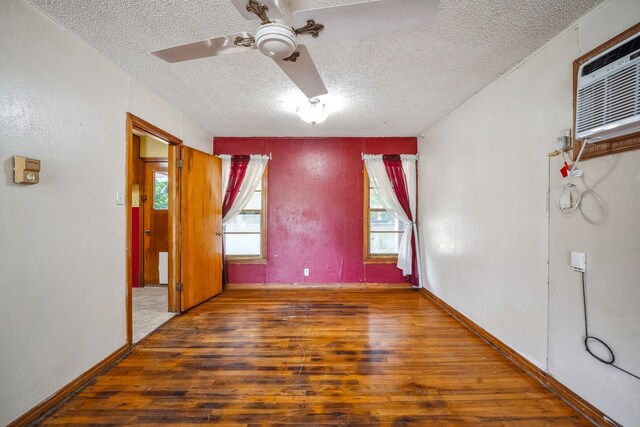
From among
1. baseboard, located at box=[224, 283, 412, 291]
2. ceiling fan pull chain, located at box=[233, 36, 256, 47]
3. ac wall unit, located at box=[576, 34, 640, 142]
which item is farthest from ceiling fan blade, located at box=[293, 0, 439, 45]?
baseboard, located at box=[224, 283, 412, 291]

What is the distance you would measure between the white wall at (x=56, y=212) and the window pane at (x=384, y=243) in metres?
3.52

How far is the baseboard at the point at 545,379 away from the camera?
1.62 m

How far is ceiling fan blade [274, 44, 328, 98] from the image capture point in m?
1.55

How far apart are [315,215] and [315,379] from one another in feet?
9.12

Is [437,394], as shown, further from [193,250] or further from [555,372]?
[193,250]

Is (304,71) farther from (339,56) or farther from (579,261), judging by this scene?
(579,261)

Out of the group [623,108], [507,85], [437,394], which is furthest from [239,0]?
[437,394]

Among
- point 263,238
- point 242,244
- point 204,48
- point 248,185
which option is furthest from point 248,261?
point 204,48

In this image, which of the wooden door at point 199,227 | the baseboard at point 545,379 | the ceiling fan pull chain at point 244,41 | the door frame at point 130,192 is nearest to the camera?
the ceiling fan pull chain at point 244,41

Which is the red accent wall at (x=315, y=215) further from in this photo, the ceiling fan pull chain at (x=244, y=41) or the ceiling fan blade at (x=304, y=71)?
the ceiling fan pull chain at (x=244, y=41)

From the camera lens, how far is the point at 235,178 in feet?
14.6

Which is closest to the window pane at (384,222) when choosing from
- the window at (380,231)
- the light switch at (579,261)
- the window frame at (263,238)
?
the window at (380,231)

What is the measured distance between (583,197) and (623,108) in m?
0.58

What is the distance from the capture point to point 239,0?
116cm
